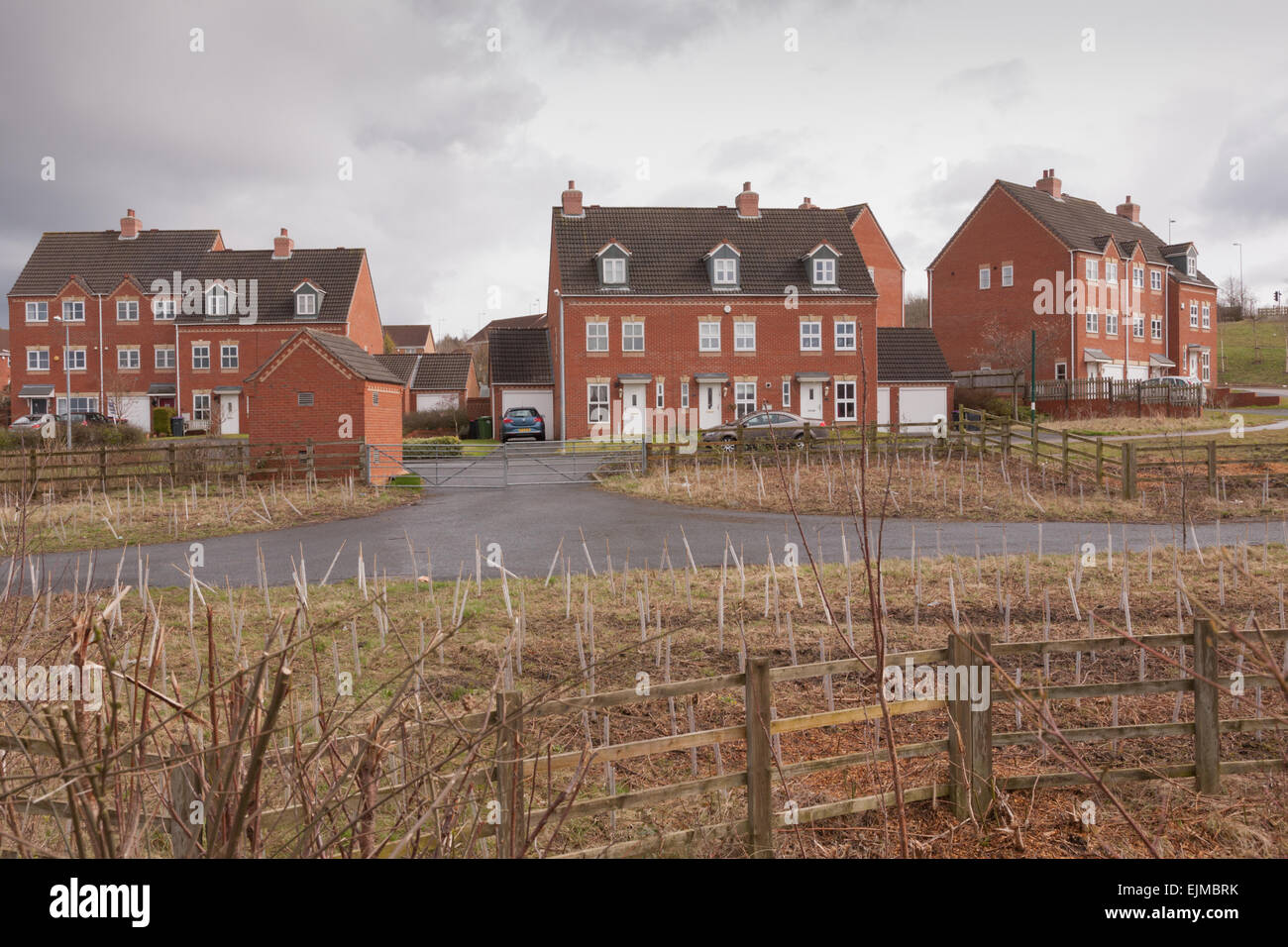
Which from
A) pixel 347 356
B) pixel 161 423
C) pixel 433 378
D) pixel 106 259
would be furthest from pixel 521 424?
pixel 106 259

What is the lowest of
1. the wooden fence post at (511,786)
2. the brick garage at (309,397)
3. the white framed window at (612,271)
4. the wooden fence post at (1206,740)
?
the wooden fence post at (1206,740)

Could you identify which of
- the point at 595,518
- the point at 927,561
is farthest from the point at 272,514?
the point at 927,561

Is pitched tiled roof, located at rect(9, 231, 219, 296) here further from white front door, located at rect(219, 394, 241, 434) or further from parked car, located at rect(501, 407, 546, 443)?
parked car, located at rect(501, 407, 546, 443)

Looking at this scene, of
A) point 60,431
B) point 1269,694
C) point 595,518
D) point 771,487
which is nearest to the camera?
point 1269,694

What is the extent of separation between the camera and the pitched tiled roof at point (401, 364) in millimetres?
58219

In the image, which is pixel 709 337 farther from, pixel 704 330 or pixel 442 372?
pixel 442 372

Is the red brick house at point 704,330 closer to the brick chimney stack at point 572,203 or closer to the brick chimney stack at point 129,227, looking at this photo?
the brick chimney stack at point 572,203

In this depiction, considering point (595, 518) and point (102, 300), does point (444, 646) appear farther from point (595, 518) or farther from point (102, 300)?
point (102, 300)

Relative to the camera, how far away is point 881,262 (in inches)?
2341

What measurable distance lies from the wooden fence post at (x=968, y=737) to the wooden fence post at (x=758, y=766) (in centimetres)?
116

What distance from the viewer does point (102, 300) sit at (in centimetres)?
5472

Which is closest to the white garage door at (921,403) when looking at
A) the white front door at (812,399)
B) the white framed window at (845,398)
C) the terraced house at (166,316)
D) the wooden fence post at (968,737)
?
the white framed window at (845,398)

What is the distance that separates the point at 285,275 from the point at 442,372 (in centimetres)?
1085
